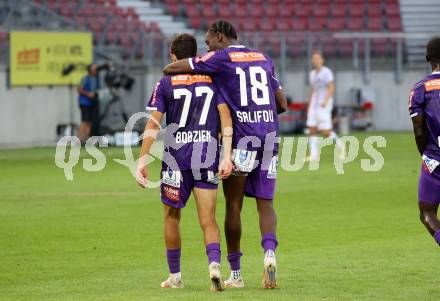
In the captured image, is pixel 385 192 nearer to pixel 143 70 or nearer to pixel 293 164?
pixel 293 164

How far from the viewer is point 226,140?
8945 mm

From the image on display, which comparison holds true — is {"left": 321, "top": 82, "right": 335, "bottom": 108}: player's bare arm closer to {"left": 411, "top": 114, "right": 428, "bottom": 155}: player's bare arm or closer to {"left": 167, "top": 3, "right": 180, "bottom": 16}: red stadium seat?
{"left": 167, "top": 3, "right": 180, "bottom": 16}: red stadium seat

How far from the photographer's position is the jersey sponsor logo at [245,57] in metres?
9.06

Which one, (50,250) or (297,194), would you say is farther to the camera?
(297,194)

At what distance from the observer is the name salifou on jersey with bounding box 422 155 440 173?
901cm

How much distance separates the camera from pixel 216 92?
9.06m

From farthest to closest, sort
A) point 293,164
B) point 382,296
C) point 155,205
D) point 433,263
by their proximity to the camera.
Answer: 1. point 293,164
2. point 155,205
3. point 433,263
4. point 382,296

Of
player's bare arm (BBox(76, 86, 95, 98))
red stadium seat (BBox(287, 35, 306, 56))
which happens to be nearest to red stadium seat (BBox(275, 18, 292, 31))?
red stadium seat (BBox(287, 35, 306, 56))

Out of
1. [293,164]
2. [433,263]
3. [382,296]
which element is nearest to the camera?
[382,296]

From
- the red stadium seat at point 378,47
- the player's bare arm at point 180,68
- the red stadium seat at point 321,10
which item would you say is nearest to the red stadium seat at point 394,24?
the red stadium seat at point 321,10

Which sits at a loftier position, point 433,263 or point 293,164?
point 433,263

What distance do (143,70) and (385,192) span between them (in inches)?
584

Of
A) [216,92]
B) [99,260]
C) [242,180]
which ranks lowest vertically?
[99,260]

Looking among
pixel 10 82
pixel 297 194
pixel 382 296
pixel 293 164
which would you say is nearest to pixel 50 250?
pixel 382 296
